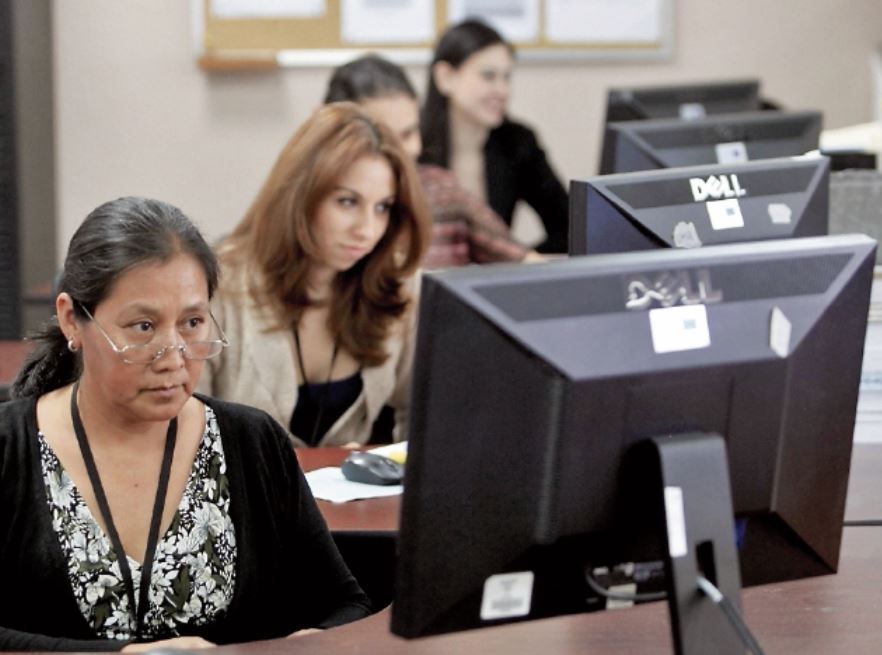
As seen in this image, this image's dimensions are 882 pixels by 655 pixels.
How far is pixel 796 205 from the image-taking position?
2.02 metres

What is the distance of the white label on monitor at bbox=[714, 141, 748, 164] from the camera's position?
3.04 meters

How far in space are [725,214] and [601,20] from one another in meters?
3.26

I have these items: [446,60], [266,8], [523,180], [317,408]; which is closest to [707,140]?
[317,408]

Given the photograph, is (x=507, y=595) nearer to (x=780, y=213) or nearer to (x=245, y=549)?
(x=245, y=549)

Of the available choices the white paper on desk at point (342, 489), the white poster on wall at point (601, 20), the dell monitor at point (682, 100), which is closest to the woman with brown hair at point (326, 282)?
the white paper on desk at point (342, 489)

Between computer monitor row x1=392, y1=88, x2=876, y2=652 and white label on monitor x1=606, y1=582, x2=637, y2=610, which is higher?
computer monitor row x1=392, y1=88, x2=876, y2=652

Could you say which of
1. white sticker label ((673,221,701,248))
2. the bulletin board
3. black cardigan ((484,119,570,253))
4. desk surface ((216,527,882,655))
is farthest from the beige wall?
desk surface ((216,527,882,655))

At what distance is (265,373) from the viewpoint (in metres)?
2.76

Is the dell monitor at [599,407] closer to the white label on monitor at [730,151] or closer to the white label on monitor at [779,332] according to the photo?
the white label on monitor at [779,332]

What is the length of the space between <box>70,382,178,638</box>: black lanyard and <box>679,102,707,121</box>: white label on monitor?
248 centimetres

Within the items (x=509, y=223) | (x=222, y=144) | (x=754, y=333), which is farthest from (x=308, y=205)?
(x=222, y=144)

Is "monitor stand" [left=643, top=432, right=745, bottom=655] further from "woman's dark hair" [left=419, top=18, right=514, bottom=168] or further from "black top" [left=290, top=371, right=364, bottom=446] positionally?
"woman's dark hair" [left=419, top=18, right=514, bottom=168]

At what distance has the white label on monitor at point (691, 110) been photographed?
13.3 feet

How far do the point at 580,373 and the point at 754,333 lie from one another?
0.18m
